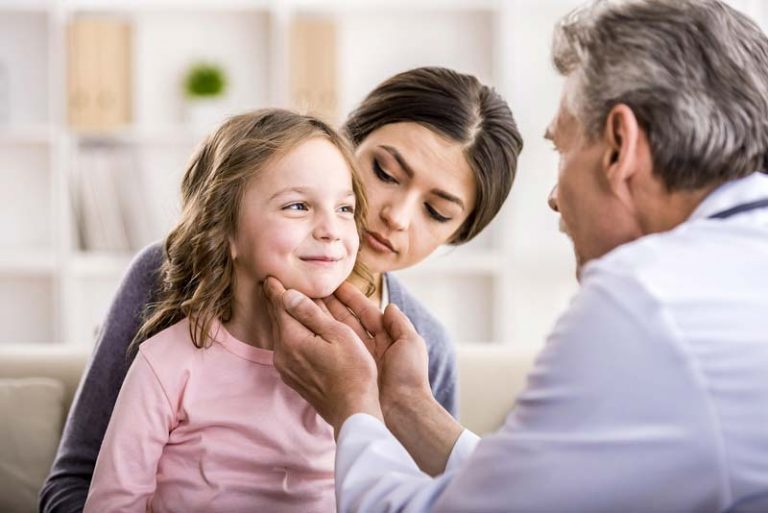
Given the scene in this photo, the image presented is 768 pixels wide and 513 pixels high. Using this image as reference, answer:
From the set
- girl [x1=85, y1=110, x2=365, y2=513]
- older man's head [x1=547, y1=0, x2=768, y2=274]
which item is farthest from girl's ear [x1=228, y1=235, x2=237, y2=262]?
older man's head [x1=547, y1=0, x2=768, y2=274]

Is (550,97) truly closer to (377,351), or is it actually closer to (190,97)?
(190,97)

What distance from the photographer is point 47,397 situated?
2.51 m

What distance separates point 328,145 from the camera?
1.75 m

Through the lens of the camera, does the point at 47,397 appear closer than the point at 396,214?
No

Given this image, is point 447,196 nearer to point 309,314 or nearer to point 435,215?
point 435,215

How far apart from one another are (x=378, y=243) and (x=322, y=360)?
0.51 meters

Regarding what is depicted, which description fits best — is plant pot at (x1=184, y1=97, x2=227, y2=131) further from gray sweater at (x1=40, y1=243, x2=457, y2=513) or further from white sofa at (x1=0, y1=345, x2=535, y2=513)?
gray sweater at (x1=40, y1=243, x2=457, y2=513)

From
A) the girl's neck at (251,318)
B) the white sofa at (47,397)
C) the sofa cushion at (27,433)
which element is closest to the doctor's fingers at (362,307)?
the girl's neck at (251,318)

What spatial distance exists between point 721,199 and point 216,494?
0.83m

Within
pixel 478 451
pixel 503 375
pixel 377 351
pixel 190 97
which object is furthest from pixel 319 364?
pixel 190 97

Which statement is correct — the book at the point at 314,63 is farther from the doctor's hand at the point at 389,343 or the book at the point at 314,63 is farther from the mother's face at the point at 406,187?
the doctor's hand at the point at 389,343

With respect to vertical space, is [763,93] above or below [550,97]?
above

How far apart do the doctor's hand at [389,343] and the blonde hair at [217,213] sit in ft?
0.61

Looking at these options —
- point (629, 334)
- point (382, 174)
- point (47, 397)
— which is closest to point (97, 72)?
point (47, 397)
